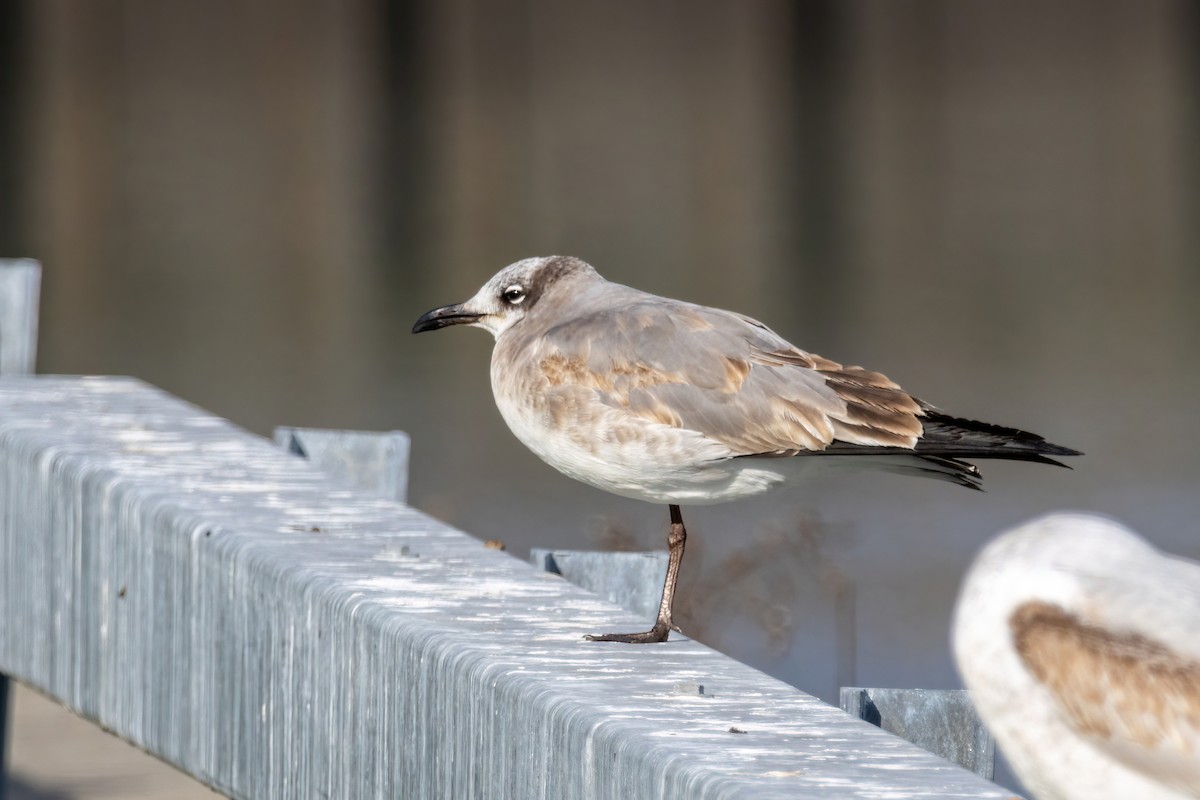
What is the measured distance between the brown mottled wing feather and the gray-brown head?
8.39ft

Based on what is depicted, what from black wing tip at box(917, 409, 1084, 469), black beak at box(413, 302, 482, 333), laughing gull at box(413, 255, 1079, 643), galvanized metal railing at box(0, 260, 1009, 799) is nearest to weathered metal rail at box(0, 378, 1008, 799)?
galvanized metal railing at box(0, 260, 1009, 799)

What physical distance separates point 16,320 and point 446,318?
1970 millimetres

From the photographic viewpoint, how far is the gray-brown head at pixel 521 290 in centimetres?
511

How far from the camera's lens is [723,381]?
4.57m

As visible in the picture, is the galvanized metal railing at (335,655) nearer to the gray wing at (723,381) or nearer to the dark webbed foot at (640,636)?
the dark webbed foot at (640,636)

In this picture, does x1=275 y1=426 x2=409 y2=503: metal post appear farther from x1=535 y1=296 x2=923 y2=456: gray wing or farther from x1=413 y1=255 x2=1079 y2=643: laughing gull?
x1=535 y1=296 x2=923 y2=456: gray wing

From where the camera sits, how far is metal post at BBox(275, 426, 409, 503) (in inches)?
214

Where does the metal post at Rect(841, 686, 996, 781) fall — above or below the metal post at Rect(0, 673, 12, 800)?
above

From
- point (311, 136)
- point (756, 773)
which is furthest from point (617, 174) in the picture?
point (756, 773)

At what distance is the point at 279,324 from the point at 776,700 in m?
16.5

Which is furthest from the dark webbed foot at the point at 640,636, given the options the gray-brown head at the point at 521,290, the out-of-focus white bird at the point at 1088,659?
the gray-brown head at the point at 521,290

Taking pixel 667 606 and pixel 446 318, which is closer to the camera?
pixel 667 606

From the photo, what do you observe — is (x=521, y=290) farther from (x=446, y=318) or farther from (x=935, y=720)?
(x=935, y=720)

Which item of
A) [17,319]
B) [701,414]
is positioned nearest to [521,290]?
[701,414]
